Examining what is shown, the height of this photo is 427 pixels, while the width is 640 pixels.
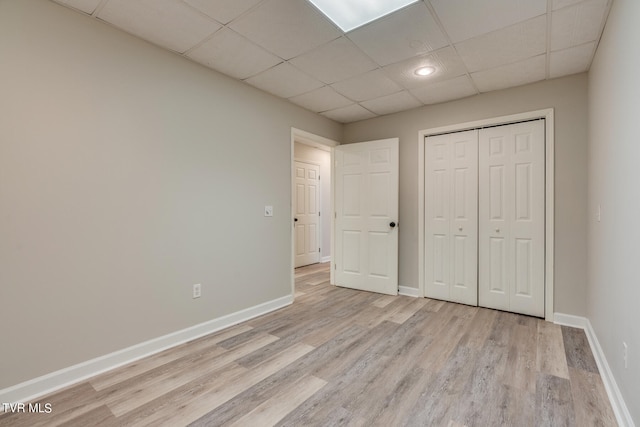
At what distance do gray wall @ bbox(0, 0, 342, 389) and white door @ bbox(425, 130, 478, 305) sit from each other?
7.24 feet

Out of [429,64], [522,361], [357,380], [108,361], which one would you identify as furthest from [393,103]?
[108,361]

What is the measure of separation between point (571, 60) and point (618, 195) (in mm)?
1548

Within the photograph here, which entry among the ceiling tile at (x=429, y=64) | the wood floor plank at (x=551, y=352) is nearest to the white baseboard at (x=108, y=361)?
the wood floor plank at (x=551, y=352)

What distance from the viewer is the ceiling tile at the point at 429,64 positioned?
247 cm

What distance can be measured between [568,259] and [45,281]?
14.0ft

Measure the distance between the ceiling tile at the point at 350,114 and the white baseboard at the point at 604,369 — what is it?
10.2 feet

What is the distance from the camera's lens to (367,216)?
13.4ft

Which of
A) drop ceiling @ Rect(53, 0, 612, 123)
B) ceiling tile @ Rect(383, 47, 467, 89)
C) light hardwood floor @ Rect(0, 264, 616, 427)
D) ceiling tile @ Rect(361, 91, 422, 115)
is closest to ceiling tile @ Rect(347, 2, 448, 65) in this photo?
drop ceiling @ Rect(53, 0, 612, 123)

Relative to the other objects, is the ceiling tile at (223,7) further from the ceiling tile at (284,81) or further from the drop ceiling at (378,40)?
the ceiling tile at (284,81)

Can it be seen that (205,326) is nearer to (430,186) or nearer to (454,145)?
(430,186)

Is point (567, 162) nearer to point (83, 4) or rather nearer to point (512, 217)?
point (512, 217)

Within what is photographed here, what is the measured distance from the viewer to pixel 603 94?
2100 millimetres

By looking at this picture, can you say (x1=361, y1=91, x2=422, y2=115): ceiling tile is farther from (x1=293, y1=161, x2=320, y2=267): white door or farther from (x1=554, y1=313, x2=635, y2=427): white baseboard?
(x1=554, y1=313, x2=635, y2=427): white baseboard

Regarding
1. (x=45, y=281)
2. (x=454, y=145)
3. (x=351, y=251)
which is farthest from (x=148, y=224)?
(x=454, y=145)
